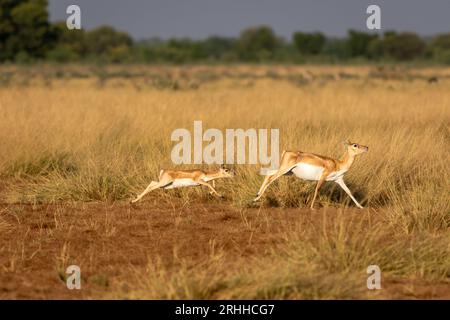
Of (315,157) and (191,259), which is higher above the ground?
(315,157)

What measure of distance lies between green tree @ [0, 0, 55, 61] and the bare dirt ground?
5343 cm

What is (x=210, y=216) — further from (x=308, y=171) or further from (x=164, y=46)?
(x=164, y=46)

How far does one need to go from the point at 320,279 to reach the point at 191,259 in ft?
4.67

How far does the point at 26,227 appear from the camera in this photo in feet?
29.3

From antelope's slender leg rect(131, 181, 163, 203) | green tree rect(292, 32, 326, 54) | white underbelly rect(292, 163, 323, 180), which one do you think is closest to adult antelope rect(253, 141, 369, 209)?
white underbelly rect(292, 163, 323, 180)

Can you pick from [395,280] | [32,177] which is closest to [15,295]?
[395,280]

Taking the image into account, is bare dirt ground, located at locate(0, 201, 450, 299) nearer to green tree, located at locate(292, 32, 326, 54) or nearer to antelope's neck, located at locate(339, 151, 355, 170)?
antelope's neck, located at locate(339, 151, 355, 170)

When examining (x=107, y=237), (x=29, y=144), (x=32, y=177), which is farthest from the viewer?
(x=29, y=144)

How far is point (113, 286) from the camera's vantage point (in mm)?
6754

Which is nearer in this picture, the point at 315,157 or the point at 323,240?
the point at 323,240

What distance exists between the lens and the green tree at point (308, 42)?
9500 cm

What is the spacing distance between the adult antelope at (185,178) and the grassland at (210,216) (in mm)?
275
